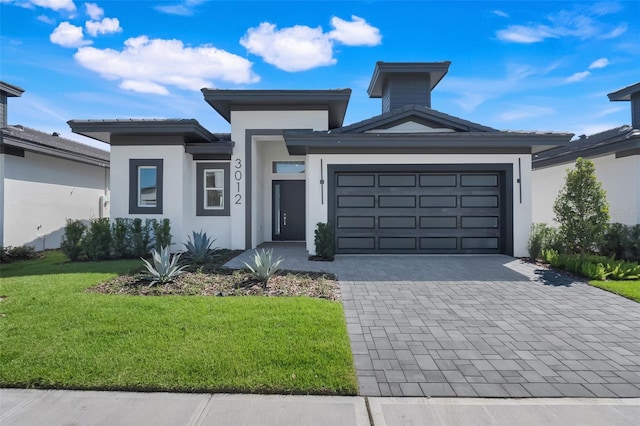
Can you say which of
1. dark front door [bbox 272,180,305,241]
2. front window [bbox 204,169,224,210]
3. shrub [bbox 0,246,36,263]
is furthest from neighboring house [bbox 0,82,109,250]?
dark front door [bbox 272,180,305,241]

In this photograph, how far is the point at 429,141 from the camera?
9.95 meters

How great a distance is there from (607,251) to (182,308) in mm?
11324

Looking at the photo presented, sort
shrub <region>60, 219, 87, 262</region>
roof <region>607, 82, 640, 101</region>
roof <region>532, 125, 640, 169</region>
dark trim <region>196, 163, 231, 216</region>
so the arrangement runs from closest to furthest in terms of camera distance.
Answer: shrub <region>60, 219, 87, 262</region>
roof <region>532, 125, 640, 169</region>
dark trim <region>196, 163, 231, 216</region>
roof <region>607, 82, 640, 101</region>

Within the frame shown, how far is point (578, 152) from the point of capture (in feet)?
39.8

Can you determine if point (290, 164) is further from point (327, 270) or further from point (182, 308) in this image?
point (182, 308)

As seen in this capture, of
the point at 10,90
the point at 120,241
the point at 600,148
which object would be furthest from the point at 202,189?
the point at 600,148

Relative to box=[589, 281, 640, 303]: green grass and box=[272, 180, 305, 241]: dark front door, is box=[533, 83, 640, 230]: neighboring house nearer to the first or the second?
box=[589, 281, 640, 303]: green grass

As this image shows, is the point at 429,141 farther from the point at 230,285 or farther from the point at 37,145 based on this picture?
the point at 37,145

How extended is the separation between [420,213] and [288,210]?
224 inches

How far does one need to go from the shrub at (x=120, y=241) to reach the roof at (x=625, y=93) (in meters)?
17.6

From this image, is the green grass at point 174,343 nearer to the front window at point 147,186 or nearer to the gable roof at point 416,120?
the front window at point 147,186

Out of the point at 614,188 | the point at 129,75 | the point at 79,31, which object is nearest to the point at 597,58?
the point at 614,188

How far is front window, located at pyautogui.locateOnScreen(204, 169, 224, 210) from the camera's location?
1196 cm

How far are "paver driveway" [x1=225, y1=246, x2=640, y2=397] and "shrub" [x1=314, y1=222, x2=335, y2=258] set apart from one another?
2082 mm
